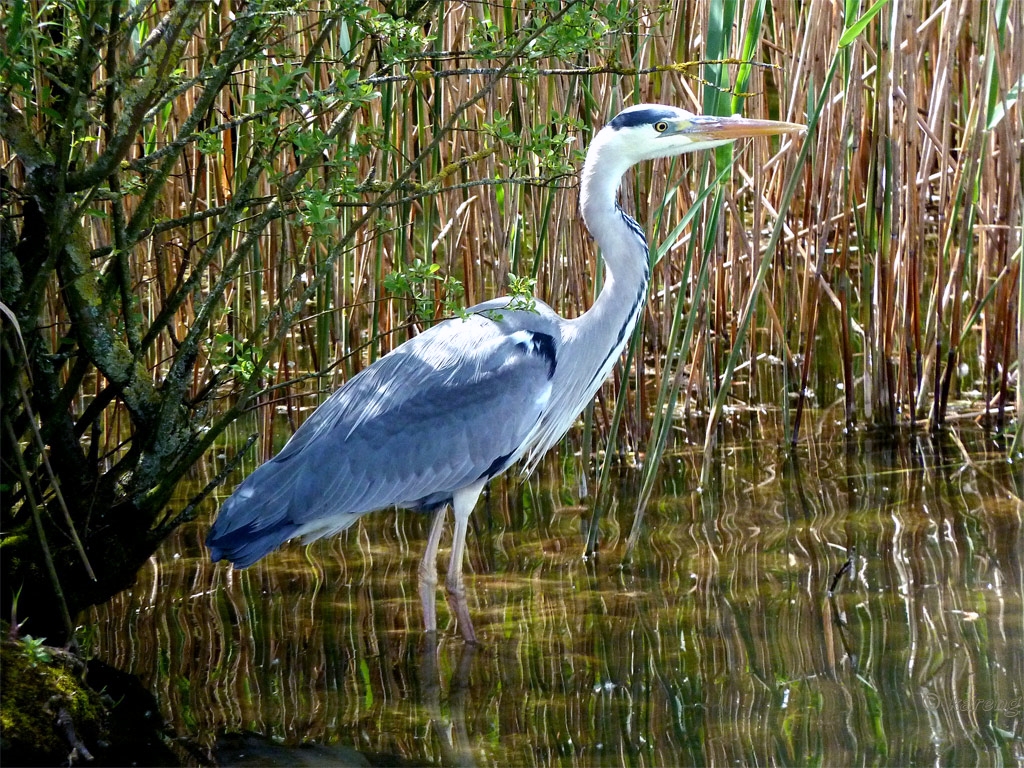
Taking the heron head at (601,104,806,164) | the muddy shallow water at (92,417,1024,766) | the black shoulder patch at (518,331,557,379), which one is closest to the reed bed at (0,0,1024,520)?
the heron head at (601,104,806,164)

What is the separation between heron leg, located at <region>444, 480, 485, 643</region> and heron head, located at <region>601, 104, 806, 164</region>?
3.81ft

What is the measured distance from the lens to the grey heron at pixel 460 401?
3654mm

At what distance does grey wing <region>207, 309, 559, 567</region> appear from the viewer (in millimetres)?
3654

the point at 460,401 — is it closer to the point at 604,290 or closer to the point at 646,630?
the point at 604,290

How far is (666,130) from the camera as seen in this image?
381 centimetres

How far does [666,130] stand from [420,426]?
119 cm

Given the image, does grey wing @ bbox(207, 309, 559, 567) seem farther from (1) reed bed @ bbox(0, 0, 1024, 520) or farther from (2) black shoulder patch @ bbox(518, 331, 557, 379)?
(1) reed bed @ bbox(0, 0, 1024, 520)

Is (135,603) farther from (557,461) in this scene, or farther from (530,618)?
(557,461)

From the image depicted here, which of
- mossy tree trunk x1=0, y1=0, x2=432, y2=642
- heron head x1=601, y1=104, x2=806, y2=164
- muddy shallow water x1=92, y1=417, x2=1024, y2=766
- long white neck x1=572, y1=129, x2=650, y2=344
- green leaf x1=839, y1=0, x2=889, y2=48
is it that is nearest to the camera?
mossy tree trunk x1=0, y1=0, x2=432, y2=642

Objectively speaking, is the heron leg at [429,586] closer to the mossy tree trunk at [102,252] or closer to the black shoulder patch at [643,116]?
the mossy tree trunk at [102,252]

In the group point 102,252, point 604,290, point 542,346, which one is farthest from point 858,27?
point 102,252

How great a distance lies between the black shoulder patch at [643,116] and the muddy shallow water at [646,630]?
1429 mm

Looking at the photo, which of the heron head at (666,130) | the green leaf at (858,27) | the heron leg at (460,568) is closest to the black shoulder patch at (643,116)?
the heron head at (666,130)

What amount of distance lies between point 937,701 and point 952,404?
8.67 ft
